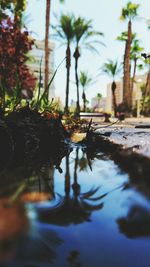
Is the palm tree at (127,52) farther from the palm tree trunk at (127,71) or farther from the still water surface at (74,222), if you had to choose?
the still water surface at (74,222)

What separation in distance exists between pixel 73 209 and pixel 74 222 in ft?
0.40

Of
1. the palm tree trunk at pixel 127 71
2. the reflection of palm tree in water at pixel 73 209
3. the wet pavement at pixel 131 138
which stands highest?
the palm tree trunk at pixel 127 71

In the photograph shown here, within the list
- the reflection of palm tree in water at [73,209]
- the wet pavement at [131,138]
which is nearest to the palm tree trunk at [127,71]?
the wet pavement at [131,138]

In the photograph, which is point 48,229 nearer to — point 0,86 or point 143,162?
point 143,162

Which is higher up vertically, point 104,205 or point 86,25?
point 86,25

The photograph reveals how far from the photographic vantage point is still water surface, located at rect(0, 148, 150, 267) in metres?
0.61

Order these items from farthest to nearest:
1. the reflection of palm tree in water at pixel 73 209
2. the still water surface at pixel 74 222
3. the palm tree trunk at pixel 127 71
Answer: the palm tree trunk at pixel 127 71
the reflection of palm tree in water at pixel 73 209
the still water surface at pixel 74 222

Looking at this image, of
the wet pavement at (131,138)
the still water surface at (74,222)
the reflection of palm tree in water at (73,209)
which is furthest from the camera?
the wet pavement at (131,138)

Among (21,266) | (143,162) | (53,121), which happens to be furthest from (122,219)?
(53,121)

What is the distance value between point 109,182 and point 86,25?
30.2 m

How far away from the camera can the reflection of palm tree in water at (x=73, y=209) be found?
0.84 meters

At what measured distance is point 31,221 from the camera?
2.51ft

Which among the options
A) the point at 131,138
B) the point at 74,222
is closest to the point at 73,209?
the point at 74,222

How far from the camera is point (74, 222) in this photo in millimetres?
830
